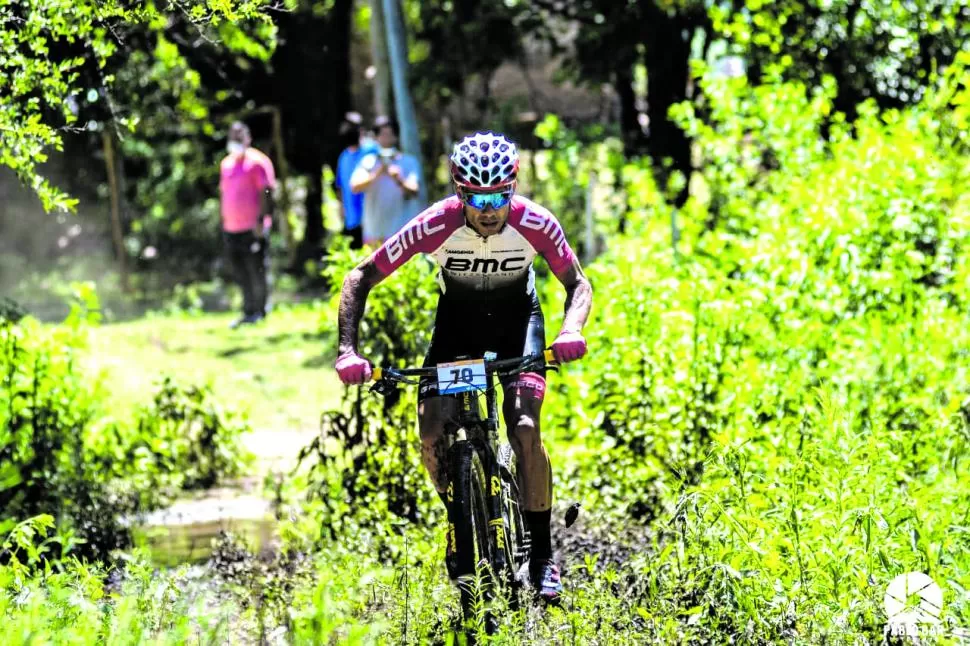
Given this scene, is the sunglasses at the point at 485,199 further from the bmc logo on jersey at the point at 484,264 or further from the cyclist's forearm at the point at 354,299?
the cyclist's forearm at the point at 354,299

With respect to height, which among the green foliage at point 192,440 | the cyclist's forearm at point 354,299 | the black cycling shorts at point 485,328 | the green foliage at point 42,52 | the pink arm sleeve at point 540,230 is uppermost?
the green foliage at point 42,52

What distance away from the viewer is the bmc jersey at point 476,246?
6.52 metres

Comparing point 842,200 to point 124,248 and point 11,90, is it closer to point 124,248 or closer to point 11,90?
point 11,90

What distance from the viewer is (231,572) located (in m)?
7.80

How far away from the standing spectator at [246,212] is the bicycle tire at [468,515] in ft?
35.7

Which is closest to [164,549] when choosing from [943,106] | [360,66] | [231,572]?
[231,572]

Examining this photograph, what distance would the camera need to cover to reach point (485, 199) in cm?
634

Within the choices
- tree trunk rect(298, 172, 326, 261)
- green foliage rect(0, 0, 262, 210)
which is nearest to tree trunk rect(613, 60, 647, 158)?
tree trunk rect(298, 172, 326, 261)

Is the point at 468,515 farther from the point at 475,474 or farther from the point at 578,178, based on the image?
the point at 578,178

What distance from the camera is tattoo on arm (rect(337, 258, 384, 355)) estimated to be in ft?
21.3

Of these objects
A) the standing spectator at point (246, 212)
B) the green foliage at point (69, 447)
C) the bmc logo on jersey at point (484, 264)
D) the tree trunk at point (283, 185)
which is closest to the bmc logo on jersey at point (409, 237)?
the bmc logo on jersey at point (484, 264)

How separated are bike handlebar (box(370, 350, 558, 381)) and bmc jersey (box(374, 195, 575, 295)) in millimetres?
545

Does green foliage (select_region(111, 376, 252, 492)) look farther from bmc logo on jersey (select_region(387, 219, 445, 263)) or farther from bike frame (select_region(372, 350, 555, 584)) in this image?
bike frame (select_region(372, 350, 555, 584))

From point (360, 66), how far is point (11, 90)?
23734 millimetres
